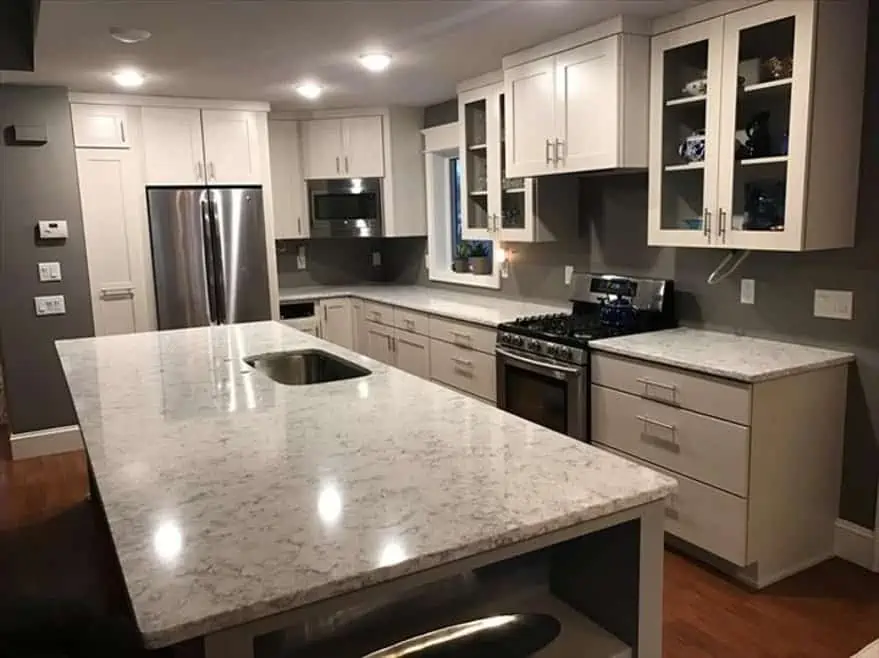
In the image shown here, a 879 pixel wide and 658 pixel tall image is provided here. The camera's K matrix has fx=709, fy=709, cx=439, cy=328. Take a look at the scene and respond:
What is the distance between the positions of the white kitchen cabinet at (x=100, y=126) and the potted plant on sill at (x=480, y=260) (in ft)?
8.25

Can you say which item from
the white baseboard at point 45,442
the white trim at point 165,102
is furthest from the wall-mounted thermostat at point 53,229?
the white baseboard at point 45,442

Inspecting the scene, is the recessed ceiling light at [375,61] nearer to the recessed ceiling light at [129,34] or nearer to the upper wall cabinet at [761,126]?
the recessed ceiling light at [129,34]

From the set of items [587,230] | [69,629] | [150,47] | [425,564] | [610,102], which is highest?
[150,47]

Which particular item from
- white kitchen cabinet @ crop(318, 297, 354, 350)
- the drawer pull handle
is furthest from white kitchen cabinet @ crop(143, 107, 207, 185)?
the drawer pull handle

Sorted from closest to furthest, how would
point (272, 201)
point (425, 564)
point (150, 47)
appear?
point (425, 564), point (150, 47), point (272, 201)

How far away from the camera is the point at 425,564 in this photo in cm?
120

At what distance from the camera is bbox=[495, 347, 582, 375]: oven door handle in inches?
131

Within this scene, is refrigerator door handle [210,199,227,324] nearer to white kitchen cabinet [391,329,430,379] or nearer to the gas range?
white kitchen cabinet [391,329,430,379]

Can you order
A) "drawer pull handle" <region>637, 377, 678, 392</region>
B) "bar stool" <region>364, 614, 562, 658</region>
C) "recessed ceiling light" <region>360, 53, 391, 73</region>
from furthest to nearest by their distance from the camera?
"recessed ceiling light" <region>360, 53, 391, 73</region>, "drawer pull handle" <region>637, 377, 678, 392</region>, "bar stool" <region>364, 614, 562, 658</region>

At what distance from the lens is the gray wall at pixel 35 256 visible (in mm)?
4449

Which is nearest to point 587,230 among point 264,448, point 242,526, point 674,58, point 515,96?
point 515,96

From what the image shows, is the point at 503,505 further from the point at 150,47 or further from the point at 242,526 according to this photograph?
the point at 150,47

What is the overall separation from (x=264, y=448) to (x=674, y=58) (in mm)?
2592

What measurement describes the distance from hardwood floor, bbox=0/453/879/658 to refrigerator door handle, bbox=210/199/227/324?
5.81ft
